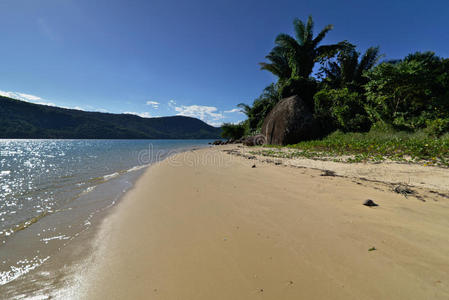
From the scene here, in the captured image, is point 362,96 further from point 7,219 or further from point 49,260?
point 7,219

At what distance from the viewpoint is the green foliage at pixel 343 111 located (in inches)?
421

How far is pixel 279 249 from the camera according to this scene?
160 centimetres

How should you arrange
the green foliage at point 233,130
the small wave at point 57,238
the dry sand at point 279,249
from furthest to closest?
the green foliage at point 233,130
the small wave at point 57,238
the dry sand at point 279,249

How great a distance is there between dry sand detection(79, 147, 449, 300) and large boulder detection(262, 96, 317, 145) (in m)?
9.47

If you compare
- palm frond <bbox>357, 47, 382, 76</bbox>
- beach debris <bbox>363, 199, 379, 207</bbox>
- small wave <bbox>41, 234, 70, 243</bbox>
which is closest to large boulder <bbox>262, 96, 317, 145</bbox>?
palm frond <bbox>357, 47, 382, 76</bbox>

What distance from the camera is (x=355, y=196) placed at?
8.92 ft

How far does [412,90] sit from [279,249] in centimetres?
1223

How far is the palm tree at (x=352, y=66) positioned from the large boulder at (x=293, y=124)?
3694 millimetres

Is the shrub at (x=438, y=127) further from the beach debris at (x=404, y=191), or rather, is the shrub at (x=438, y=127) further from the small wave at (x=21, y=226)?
the small wave at (x=21, y=226)

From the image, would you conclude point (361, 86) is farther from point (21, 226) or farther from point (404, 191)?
point (21, 226)

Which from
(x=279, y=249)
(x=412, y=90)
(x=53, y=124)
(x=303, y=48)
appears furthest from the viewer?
(x=53, y=124)

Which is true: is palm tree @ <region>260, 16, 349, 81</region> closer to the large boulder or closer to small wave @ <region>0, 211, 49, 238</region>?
the large boulder

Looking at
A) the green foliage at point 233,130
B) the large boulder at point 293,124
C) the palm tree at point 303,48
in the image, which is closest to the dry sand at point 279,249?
the large boulder at point 293,124

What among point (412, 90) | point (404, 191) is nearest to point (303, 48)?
point (412, 90)
